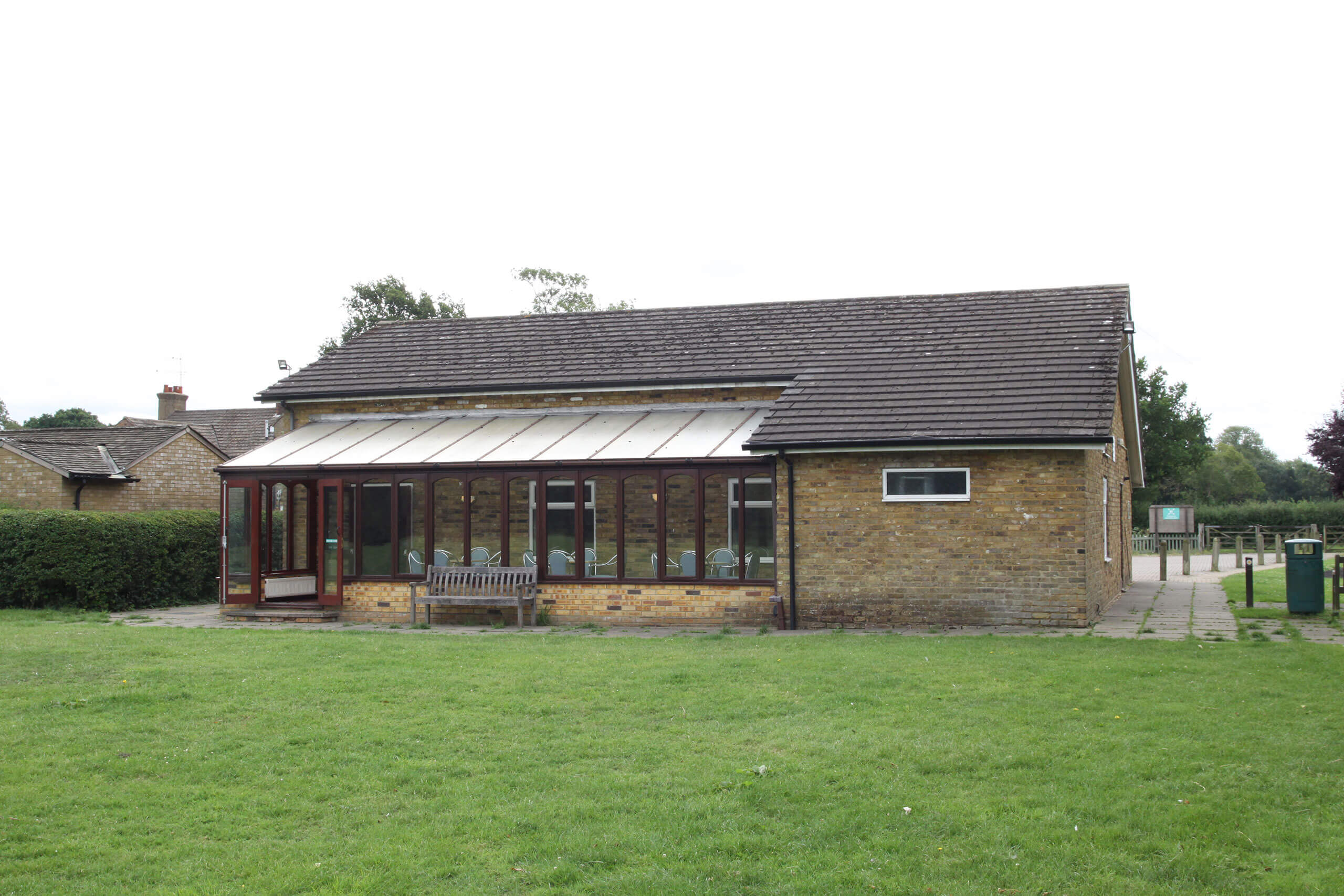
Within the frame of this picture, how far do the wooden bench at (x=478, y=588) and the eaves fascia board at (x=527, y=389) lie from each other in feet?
12.2

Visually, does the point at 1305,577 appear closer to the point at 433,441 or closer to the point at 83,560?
the point at 433,441

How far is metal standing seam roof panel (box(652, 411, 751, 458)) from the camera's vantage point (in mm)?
15305

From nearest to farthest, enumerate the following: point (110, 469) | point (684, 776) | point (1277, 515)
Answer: point (684, 776) → point (110, 469) → point (1277, 515)

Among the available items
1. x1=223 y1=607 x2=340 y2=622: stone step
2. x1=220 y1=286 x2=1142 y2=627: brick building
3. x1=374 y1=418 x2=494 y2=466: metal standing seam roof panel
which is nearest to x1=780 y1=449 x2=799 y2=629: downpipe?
x1=220 y1=286 x2=1142 y2=627: brick building

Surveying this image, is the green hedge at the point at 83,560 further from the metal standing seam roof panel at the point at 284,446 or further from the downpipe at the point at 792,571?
the downpipe at the point at 792,571

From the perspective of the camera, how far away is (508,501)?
53.1ft

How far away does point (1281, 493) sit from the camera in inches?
3125

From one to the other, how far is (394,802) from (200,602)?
15.2m

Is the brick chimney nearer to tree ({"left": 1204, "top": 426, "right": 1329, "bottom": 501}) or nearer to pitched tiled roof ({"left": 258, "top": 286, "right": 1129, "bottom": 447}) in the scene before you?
pitched tiled roof ({"left": 258, "top": 286, "right": 1129, "bottom": 447})

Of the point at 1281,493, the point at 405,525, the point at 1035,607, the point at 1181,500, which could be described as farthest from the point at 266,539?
the point at 1281,493

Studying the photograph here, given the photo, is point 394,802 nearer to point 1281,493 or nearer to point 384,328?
point 384,328

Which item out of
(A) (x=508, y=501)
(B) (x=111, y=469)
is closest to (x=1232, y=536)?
(A) (x=508, y=501)

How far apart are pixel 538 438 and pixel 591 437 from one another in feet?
3.07

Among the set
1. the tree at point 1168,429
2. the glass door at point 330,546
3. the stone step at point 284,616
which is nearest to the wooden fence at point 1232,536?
the tree at point 1168,429
